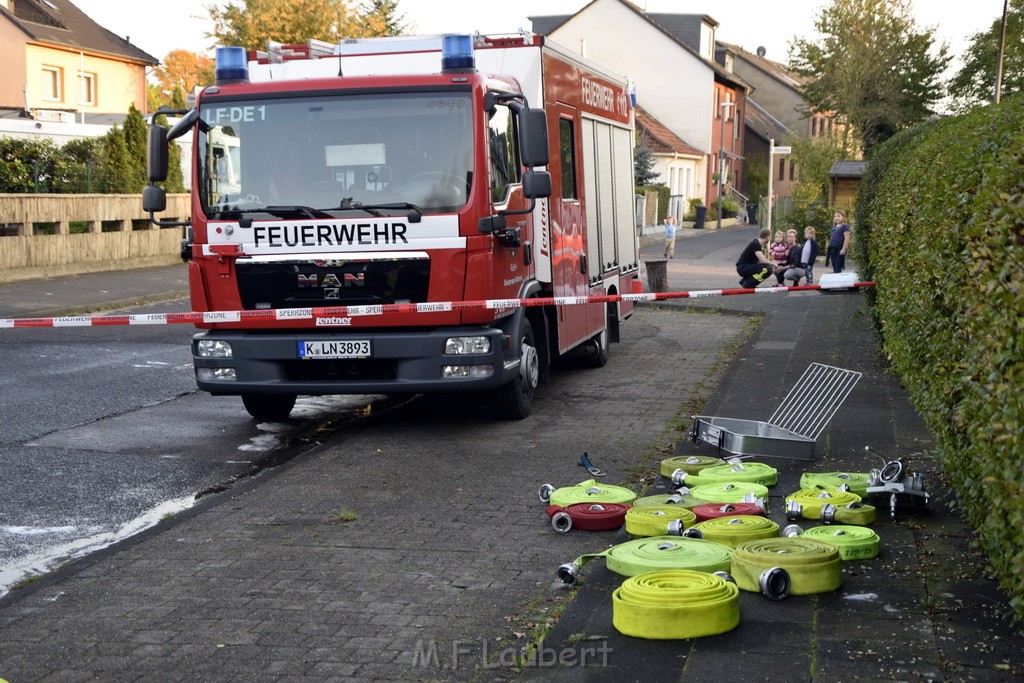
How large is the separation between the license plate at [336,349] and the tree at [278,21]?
112 ft

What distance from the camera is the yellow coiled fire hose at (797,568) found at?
16.6ft

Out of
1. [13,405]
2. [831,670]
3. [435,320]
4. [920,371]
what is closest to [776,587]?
[831,670]

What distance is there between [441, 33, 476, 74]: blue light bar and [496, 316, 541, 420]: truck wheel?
213cm

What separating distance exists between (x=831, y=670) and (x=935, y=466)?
3710mm

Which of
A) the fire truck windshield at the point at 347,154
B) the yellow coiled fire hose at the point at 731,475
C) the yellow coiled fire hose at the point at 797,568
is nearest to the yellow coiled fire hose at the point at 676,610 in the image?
the yellow coiled fire hose at the point at 797,568

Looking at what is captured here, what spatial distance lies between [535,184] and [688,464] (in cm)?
280

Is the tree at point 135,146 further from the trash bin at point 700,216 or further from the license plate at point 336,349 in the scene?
the trash bin at point 700,216

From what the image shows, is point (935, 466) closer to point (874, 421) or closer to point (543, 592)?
point (874, 421)

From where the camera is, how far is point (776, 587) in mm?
4984

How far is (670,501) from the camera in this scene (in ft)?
22.1

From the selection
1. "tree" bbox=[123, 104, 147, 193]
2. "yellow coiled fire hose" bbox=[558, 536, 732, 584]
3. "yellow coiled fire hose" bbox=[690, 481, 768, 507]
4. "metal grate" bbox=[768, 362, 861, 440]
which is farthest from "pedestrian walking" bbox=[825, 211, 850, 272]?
"yellow coiled fire hose" bbox=[558, 536, 732, 584]

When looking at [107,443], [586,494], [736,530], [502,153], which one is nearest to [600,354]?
[502,153]

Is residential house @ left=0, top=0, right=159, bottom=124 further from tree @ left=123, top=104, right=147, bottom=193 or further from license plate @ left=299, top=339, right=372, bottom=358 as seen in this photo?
license plate @ left=299, top=339, right=372, bottom=358

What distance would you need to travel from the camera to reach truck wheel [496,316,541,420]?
32.1 ft
